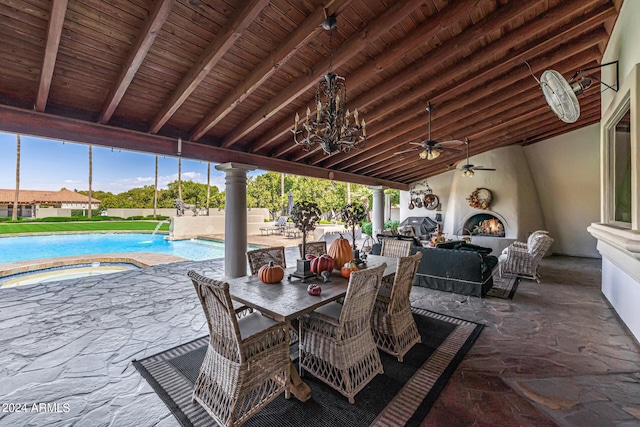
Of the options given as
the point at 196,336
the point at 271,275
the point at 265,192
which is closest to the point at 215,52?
the point at 271,275

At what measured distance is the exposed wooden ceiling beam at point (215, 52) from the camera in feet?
7.45

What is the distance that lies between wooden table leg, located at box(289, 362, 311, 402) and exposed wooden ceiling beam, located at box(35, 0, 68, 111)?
125 inches

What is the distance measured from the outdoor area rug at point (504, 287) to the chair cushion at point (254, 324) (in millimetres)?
4239

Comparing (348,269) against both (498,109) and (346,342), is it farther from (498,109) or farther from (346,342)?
(498,109)

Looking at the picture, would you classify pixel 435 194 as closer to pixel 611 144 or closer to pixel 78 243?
pixel 611 144

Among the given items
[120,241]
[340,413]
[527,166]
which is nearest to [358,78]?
[340,413]

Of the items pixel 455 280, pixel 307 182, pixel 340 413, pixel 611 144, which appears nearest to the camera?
pixel 340 413

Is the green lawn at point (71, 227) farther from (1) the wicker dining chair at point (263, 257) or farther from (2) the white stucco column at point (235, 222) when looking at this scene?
(1) the wicker dining chair at point (263, 257)

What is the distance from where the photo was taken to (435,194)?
1049 cm

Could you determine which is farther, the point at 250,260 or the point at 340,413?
the point at 250,260

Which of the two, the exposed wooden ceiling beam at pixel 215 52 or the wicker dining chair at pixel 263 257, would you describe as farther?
the wicker dining chair at pixel 263 257

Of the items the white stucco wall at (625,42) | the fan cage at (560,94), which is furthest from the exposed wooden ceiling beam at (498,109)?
the fan cage at (560,94)

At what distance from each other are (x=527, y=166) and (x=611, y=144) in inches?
219

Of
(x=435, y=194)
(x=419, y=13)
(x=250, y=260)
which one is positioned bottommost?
(x=250, y=260)
